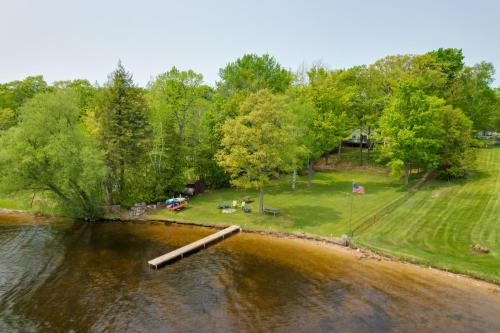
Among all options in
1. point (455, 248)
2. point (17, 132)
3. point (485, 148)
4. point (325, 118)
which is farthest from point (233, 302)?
point (485, 148)

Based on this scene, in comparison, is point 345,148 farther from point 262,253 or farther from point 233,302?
point 233,302

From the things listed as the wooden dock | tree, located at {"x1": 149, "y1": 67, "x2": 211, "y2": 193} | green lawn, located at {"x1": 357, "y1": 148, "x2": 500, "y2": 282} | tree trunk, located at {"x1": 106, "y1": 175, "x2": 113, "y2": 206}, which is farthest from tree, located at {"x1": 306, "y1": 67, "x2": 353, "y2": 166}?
tree trunk, located at {"x1": 106, "y1": 175, "x2": 113, "y2": 206}

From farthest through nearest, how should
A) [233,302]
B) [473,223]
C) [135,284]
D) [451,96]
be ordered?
1. [451,96]
2. [473,223]
3. [135,284]
4. [233,302]

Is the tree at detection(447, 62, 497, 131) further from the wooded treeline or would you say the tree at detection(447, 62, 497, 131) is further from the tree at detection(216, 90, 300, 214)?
the tree at detection(216, 90, 300, 214)

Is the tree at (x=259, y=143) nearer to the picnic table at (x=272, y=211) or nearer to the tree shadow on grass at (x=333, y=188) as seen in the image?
the picnic table at (x=272, y=211)

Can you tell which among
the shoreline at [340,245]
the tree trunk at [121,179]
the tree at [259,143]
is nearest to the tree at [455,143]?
the tree at [259,143]

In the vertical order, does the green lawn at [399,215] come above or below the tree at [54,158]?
below
